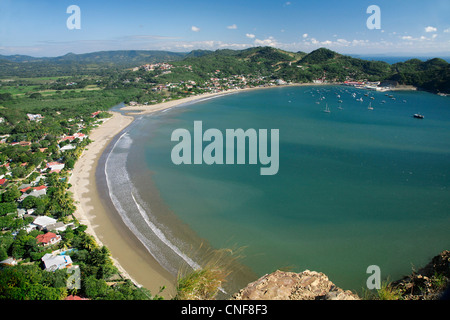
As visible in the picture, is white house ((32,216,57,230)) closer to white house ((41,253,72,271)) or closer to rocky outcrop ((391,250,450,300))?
white house ((41,253,72,271))

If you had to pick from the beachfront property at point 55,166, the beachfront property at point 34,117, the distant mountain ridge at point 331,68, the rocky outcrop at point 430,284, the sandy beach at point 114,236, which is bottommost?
the sandy beach at point 114,236

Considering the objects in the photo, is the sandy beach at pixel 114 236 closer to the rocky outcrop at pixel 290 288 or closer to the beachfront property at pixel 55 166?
the beachfront property at pixel 55 166

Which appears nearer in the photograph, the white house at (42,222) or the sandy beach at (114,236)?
the sandy beach at (114,236)

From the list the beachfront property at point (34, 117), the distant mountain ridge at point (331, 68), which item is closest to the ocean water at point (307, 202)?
the beachfront property at point (34, 117)

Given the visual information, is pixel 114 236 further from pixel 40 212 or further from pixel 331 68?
pixel 331 68
